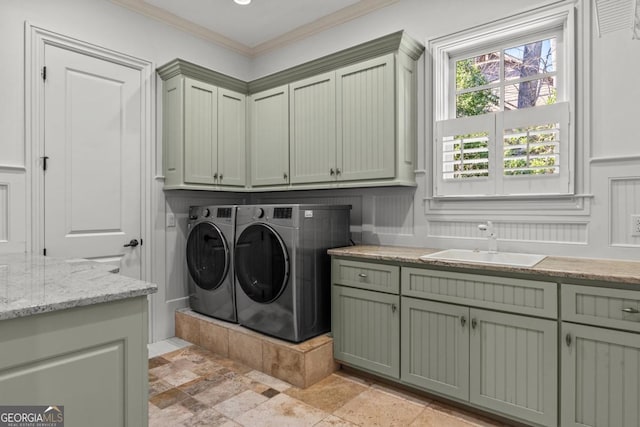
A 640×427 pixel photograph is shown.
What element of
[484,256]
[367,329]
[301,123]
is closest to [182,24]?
[301,123]

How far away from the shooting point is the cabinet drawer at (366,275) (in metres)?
2.37

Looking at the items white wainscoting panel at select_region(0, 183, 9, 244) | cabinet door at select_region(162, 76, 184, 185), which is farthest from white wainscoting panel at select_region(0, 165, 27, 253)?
cabinet door at select_region(162, 76, 184, 185)

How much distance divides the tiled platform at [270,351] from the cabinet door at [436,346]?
1.83 ft

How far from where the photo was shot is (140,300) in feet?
4.02

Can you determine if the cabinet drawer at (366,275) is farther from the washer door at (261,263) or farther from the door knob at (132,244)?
the door knob at (132,244)

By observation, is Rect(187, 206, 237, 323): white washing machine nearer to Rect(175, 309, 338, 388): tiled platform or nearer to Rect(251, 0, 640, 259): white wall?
Rect(175, 309, 338, 388): tiled platform

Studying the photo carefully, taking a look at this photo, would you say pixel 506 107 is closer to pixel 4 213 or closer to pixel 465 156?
pixel 465 156

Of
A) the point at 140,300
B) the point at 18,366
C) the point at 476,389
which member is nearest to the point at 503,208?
the point at 476,389

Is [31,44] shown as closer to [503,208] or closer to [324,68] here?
[324,68]

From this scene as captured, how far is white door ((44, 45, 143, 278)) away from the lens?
2.68 meters

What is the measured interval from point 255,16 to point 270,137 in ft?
3.40

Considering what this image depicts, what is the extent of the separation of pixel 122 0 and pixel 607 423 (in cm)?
403

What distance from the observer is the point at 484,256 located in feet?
8.13

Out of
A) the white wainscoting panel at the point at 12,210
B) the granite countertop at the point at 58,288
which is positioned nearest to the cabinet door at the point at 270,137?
the white wainscoting panel at the point at 12,210
